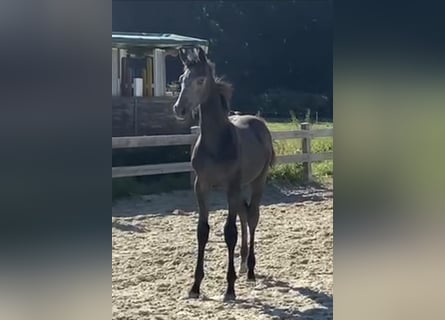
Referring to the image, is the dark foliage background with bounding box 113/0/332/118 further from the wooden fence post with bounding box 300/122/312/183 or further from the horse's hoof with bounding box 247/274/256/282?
the horse's hoof with bounding box 247/274/256/282

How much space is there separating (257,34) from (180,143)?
16.5 meters

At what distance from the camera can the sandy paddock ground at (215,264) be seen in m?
4.78

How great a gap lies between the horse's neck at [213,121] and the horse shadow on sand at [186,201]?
2939 mm

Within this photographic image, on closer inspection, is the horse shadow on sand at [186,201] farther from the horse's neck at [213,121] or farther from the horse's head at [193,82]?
the horse's head at [193,82]

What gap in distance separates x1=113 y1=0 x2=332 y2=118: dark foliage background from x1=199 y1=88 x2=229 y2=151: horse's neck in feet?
57.7

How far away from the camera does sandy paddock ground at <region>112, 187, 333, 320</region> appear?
15.7 ft

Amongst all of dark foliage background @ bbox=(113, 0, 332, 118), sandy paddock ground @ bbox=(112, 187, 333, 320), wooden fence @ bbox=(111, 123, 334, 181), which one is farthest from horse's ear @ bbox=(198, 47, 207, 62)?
dark foliage background @ bbox=(113, 0, 332, 118)

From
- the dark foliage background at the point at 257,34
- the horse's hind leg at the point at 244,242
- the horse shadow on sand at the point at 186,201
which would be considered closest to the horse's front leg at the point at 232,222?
the horse's hind leg at the point at 244,242

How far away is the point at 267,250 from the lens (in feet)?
21.5
